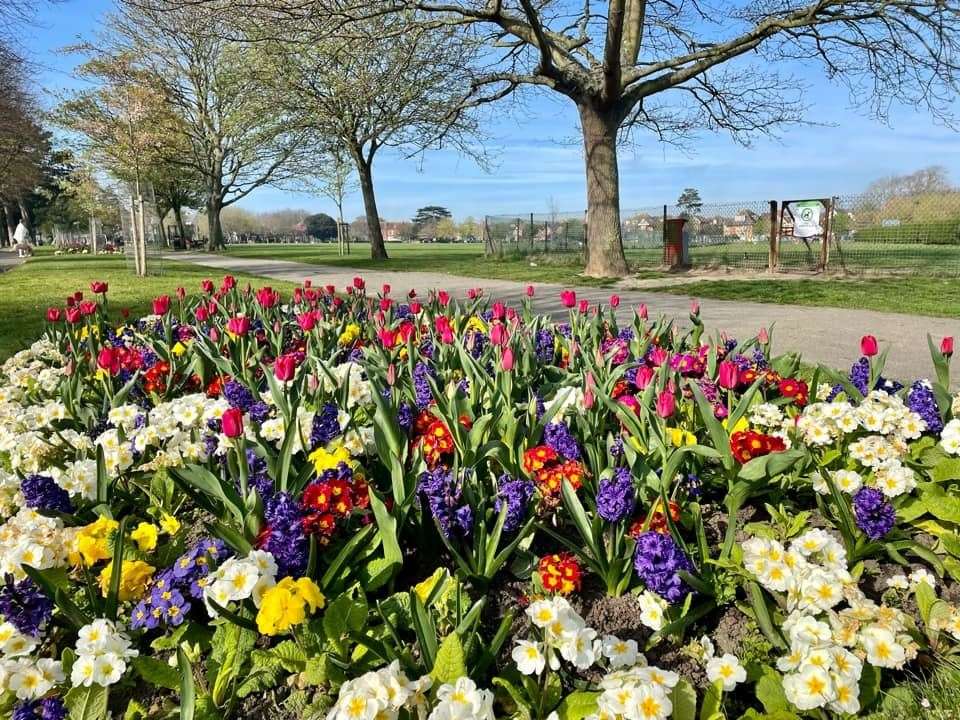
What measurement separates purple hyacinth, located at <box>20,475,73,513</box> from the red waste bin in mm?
15849

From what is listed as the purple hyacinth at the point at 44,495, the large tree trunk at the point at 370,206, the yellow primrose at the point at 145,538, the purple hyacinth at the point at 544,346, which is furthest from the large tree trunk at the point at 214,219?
the yellow primrose at the point at 145,538

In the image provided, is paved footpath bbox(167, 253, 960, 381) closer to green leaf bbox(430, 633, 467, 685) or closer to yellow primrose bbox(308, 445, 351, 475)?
yellow primrose bbox(308, 445, 351, 475)

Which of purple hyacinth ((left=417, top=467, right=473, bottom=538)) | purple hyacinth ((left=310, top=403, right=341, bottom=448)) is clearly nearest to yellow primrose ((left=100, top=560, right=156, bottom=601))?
purple hyacinth ((left=310, top=403, right=341, bottom=448))

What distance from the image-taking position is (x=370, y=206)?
24.6 meters

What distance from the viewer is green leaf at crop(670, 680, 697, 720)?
1.51m

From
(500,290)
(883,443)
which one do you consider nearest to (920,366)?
(883,443)

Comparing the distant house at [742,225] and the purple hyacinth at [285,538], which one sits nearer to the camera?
the purple hyacinth at [285,538]

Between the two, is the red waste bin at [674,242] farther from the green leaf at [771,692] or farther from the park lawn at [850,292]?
the green leaf at [771,692]

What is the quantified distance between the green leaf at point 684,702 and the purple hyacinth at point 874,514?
0.80 metres

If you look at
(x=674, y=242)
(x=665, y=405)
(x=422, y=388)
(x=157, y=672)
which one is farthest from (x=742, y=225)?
(x=157, y=672)

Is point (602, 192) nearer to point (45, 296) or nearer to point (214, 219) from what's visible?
point (45, 296)

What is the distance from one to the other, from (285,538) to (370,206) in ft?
78.5

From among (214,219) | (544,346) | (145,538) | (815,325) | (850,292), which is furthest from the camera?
(214,219)

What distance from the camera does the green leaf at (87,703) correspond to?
1.55 meters
